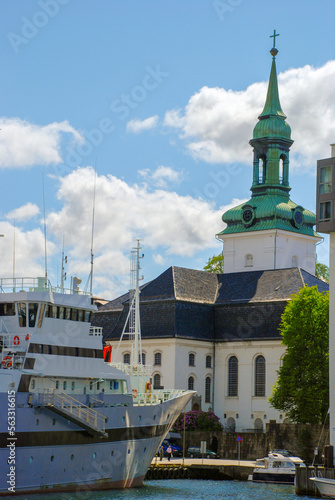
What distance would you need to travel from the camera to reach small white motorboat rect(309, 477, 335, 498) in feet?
164

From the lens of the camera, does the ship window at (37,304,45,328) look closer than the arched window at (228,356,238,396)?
Yes

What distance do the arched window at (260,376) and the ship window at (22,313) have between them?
4642 cm

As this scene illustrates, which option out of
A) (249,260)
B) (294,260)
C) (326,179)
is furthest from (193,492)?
(294,260)

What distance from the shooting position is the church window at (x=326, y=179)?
5884 centimetres

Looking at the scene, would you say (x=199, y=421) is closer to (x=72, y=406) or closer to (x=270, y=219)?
(x=270, y=219)

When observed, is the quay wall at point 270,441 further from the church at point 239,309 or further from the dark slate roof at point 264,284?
the dark slate roof at point 264,284

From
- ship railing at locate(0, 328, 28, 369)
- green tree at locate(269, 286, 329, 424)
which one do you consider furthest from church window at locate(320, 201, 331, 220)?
green tree at locate(269, 286, 329, 424)

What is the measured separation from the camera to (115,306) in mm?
106000

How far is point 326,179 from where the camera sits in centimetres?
5912

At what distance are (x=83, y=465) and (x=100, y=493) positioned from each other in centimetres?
168

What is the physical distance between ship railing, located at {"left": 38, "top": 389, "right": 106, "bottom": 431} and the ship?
0.17 feet

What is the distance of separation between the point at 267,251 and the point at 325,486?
5750 centimetres

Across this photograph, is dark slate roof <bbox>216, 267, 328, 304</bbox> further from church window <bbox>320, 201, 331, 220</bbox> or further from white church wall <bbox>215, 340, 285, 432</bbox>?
church window <bbox>320, 201, 331, 220</bbox>

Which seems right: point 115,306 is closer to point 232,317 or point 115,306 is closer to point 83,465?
point 232,317
